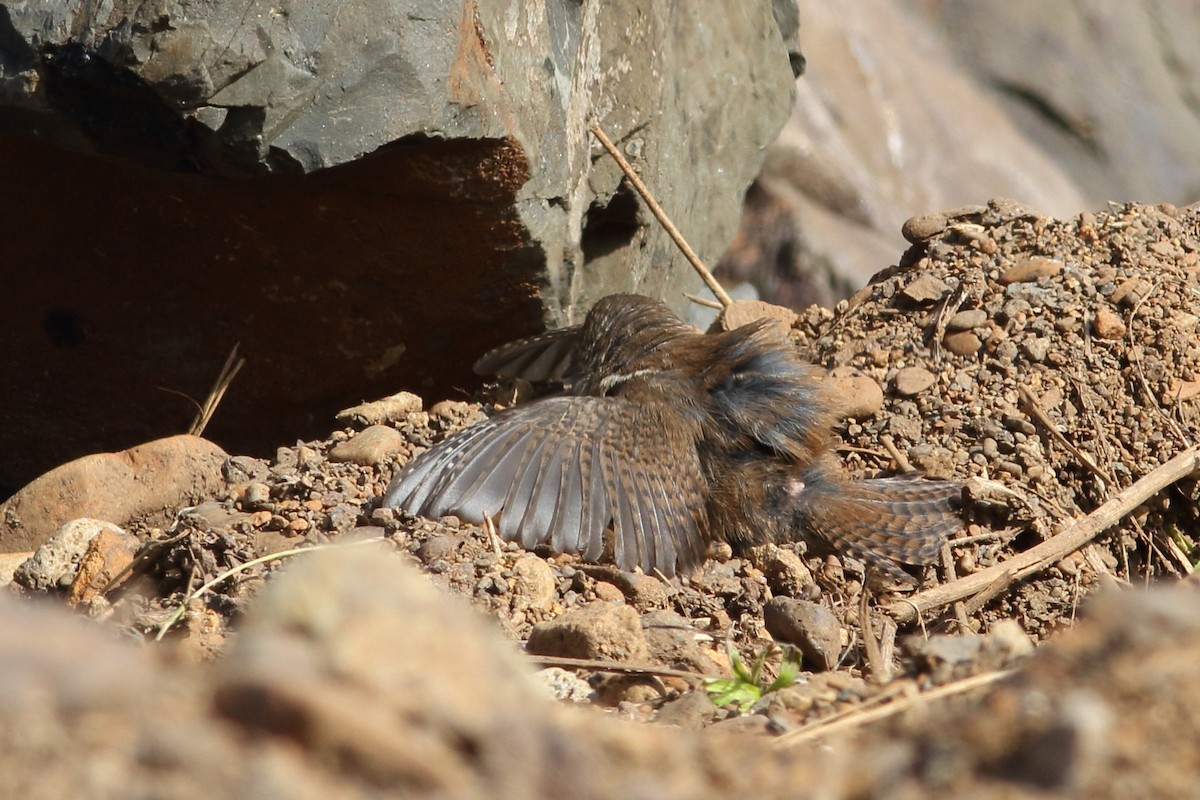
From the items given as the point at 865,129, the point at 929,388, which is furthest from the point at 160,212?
the point at 865,129

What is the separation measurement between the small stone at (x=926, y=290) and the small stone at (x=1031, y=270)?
223 mm

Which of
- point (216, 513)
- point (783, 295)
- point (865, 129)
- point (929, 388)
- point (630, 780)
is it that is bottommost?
point (630, 780)

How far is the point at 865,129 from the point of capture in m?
10.4

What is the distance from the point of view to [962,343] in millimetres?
4676

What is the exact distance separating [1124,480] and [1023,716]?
3264mm

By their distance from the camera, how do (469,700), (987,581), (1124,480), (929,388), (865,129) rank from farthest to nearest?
1. (865,129)
2. (929,388)
3. (1124,480)
4. (987,581)
5. (469,700)

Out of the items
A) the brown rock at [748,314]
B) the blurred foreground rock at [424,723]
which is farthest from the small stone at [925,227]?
the blurred foreground rock at [424,723]

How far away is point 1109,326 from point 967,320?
48 cm

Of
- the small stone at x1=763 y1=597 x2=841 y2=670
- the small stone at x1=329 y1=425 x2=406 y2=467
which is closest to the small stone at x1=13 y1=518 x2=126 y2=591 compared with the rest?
the small stone at x1=329 y1=425 x2=406 y2=467

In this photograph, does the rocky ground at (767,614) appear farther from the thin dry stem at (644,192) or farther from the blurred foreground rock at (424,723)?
the thin dry stem at (644,192)

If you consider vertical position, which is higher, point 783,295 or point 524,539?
point 783,295

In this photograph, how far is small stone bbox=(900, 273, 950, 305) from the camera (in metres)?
4.92

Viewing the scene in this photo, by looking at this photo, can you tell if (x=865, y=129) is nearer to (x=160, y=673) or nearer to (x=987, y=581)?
(x=987, y=581)

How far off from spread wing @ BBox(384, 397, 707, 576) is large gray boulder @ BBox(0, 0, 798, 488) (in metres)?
0.81
